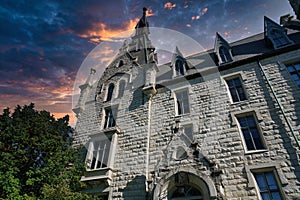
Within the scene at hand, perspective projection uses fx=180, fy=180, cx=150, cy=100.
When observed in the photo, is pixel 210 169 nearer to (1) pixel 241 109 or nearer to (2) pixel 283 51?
(1) pixel 241 109

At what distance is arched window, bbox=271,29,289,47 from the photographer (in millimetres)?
12641

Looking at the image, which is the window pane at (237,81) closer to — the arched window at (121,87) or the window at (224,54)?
the window at (224,54)

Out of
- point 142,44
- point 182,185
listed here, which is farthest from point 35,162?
point 142,44

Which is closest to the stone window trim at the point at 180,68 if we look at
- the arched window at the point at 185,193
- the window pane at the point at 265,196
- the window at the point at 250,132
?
the window at the point at 250,132

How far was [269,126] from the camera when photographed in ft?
31.2

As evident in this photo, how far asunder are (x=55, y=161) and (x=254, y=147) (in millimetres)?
10522

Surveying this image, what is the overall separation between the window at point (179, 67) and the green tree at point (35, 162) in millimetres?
9820

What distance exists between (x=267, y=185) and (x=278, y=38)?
1055cm

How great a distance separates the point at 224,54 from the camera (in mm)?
14172

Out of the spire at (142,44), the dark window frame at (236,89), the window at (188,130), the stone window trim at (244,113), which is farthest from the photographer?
the spire at (142,44)

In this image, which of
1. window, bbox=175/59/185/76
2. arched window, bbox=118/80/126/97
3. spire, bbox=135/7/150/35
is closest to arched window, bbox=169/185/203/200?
window, bbox=175/59/185/76

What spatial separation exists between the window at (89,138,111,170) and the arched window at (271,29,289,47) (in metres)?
14.0

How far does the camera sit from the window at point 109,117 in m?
14.4

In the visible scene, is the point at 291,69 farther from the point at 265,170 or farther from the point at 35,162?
the point at 35,162
